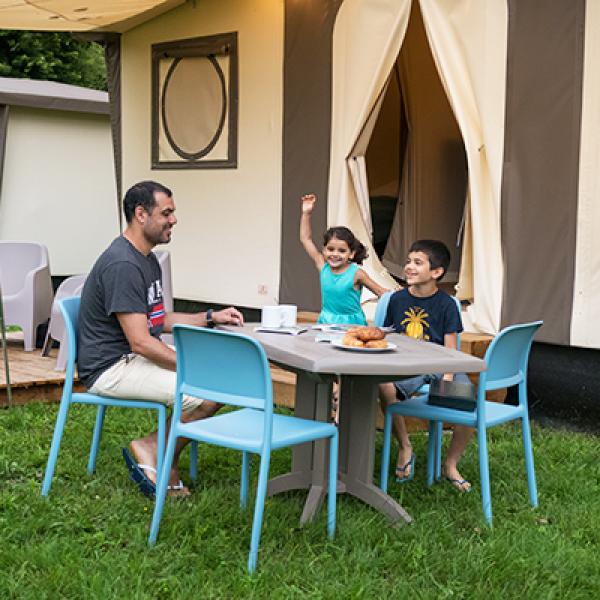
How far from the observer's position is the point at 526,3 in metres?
5.69

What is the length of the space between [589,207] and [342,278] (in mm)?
1349

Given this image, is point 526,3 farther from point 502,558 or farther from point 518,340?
point 502,558

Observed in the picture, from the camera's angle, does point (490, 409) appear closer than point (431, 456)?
Yes

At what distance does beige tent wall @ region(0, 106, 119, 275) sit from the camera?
10648 mm

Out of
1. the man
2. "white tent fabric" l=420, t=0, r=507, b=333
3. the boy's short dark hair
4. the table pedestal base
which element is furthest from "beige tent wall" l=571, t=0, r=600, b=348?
the man

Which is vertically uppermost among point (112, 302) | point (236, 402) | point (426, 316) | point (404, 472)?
point (112, 302)

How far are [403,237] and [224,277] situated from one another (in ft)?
5.09

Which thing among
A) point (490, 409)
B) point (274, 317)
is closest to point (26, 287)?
point (274, 317)

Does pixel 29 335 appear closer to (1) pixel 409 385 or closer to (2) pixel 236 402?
(1) pixel 409 385

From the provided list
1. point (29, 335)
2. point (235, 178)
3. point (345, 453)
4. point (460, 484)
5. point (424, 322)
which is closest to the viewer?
point (345, 453)

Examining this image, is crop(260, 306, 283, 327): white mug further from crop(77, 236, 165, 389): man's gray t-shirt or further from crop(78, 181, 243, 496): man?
crop(77, 236, 165, 389): man's gray t-shirt

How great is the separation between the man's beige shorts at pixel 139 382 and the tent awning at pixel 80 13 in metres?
3.71

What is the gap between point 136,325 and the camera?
4.10 metres

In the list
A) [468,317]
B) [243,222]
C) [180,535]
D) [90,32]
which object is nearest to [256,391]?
[180,535]
